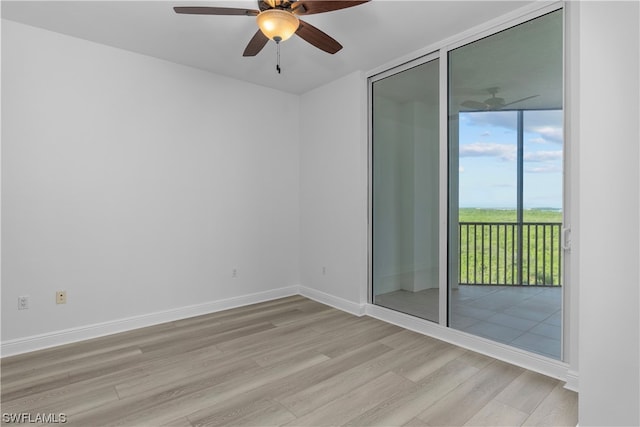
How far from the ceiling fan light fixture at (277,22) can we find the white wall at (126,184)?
1908mm

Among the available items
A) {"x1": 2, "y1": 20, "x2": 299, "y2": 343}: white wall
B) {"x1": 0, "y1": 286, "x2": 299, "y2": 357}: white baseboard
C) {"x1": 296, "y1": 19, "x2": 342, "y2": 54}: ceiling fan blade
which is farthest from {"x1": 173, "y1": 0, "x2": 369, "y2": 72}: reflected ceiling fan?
{"x1": 0, "y1": 286, "x2": 299, "y2": 357}: white baseboard

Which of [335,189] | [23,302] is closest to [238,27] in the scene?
[335,189]

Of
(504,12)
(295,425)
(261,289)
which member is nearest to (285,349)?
(295,425)

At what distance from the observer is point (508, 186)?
8.98ft

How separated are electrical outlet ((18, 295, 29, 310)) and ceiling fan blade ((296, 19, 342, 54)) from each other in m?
3.07

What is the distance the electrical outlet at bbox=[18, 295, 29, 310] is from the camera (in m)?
2.80

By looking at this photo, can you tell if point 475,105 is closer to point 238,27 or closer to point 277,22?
point 277,22

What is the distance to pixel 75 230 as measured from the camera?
304cm

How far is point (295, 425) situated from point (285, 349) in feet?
3.31

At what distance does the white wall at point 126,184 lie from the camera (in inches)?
111

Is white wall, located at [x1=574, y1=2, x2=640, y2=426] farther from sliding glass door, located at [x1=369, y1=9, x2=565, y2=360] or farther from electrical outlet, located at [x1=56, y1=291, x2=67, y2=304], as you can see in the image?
electrical outlet, located at [x1=56, y1=291, x2=67, y2=304]

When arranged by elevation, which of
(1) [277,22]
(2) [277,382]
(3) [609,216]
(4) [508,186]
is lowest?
(2) [277,382]

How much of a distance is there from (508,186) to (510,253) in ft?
1.89

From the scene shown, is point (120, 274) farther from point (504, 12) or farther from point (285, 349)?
point (504, 12)
